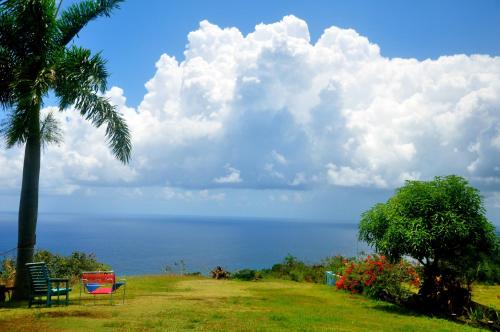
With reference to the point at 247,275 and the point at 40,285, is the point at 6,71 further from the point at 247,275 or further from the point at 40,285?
the point at 247,275

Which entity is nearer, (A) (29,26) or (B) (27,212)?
(A) (29,26)

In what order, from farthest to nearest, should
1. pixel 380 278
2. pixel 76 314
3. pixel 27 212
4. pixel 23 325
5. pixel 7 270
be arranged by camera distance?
1. pixel 7 270
2. pixel 380 278
3. pixel 27 212
4. pixel 76 314
5. pixel 23 325

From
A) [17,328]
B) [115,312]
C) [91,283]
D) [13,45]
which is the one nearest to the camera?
[17,328]

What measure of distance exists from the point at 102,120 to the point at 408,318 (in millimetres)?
12708

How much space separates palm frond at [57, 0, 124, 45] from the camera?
1725 cm

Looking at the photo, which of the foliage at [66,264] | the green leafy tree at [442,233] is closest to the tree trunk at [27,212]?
the foliage at [66,264]

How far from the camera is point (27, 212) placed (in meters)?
15.7

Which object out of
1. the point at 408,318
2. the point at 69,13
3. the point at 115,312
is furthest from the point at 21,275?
the point at 408,318

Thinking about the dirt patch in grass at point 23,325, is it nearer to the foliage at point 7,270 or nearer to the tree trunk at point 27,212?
the tree trunk at point 27,212

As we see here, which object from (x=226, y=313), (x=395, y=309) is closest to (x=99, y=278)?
(x=226, y=313)

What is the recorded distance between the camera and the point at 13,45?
51.6ft

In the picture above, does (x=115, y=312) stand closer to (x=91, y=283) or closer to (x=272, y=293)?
(x=91, y=283)

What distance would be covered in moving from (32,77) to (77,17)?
354 cm

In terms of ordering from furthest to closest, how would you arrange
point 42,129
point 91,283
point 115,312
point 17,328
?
point 42,129 < point 91,283 < point 115,312 < point 17,328
